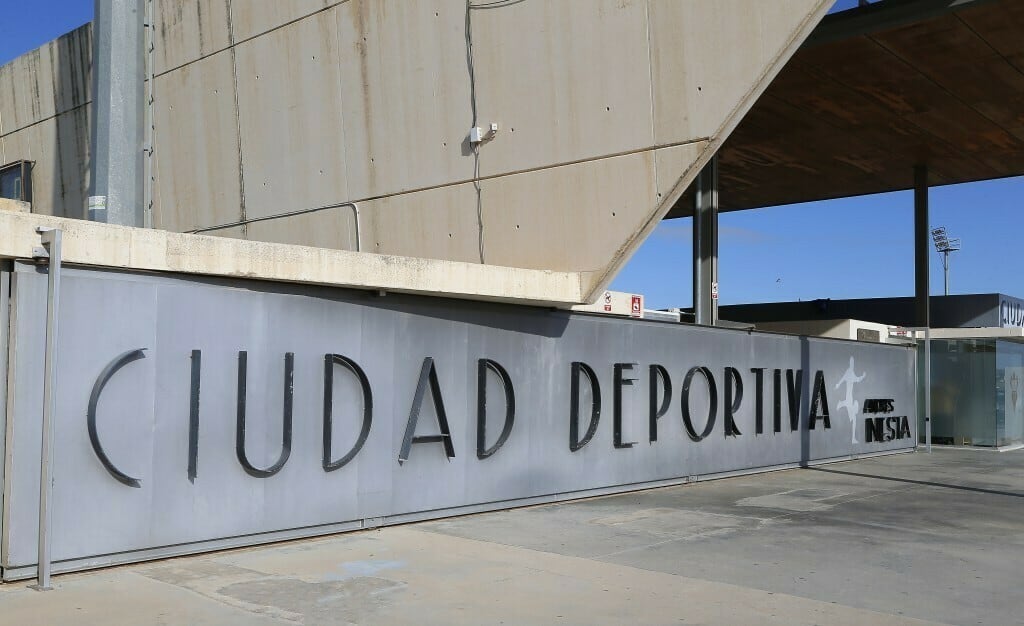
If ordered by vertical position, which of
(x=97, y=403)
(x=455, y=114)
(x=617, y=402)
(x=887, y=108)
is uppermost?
(x=887, y=108)

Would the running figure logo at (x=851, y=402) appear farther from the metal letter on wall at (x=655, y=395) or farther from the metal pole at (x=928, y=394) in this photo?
the metal letter on wall at (x=655, y=395)

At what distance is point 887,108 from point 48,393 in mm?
19664

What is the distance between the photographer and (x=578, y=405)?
1459cm

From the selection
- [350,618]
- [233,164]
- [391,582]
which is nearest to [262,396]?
[391,582]

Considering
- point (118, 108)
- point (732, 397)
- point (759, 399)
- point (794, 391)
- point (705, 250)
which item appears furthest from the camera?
point (705, 250)

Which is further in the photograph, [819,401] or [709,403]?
[819,401]

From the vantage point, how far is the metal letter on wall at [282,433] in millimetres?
10266

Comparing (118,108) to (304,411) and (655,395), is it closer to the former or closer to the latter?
(304,411)

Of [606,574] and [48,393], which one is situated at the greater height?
[48,393]

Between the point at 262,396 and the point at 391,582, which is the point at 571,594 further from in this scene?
the point at 262,396

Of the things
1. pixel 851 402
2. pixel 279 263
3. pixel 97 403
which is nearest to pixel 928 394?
pixel 851 402

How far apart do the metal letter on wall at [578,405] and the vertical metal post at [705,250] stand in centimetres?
713

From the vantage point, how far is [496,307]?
13.4 metres

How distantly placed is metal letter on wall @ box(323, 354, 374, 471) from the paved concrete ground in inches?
34.9
